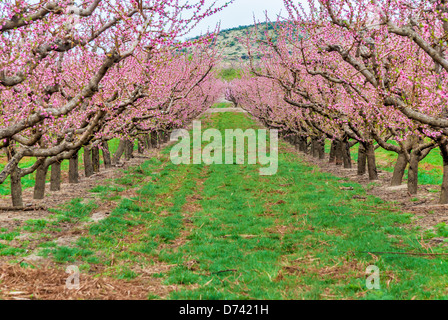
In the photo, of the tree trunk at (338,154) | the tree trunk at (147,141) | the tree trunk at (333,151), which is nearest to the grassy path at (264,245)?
the tree trunk at (338,154)

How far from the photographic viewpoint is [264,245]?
35.2 feet

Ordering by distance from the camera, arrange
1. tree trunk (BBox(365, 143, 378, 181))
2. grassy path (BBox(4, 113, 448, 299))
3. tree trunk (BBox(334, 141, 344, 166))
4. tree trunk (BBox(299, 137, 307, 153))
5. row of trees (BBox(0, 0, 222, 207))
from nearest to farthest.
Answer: grassy path (BBox(4, 113, 448, 299)), row of trees (BBox(0, 0, 222, 207)), tree trunk (BBox(365, 143, 378, 181)), tree trunk (BBox(334, 141, 344, 166)), tree trunk (BBox(299, 137, 307, 153))

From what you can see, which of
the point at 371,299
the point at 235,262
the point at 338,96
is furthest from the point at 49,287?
the point at 338,96

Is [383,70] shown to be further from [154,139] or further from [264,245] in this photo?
[154,139]

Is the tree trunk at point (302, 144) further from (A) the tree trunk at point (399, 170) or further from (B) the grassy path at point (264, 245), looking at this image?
(A) the tree trunk at point (399, 170)

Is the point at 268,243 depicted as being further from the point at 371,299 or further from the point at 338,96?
the point at 338,96

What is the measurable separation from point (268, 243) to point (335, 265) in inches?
96.4

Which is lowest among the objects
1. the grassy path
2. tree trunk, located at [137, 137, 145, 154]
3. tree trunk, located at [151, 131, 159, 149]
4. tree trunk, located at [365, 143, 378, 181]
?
the grassy path

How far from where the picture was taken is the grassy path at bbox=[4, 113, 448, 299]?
7.71 meters

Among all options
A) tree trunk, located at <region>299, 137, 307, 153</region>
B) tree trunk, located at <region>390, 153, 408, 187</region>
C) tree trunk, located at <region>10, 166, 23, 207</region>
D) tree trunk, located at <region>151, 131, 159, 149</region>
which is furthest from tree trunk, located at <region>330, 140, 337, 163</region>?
tree trunk, located at <region>10, 166, 23, 207</region>

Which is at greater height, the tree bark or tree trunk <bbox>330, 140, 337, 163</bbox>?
the tree bark

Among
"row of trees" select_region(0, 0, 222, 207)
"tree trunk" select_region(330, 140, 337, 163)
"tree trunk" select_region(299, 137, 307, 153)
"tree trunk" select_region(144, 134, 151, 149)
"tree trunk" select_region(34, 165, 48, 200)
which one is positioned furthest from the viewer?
"tree trunk" select_region(144, 134, 151, 149)

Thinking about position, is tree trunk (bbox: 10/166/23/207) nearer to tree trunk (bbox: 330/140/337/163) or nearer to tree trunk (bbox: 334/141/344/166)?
tree trunk (bbox: 334/141/344/166)
